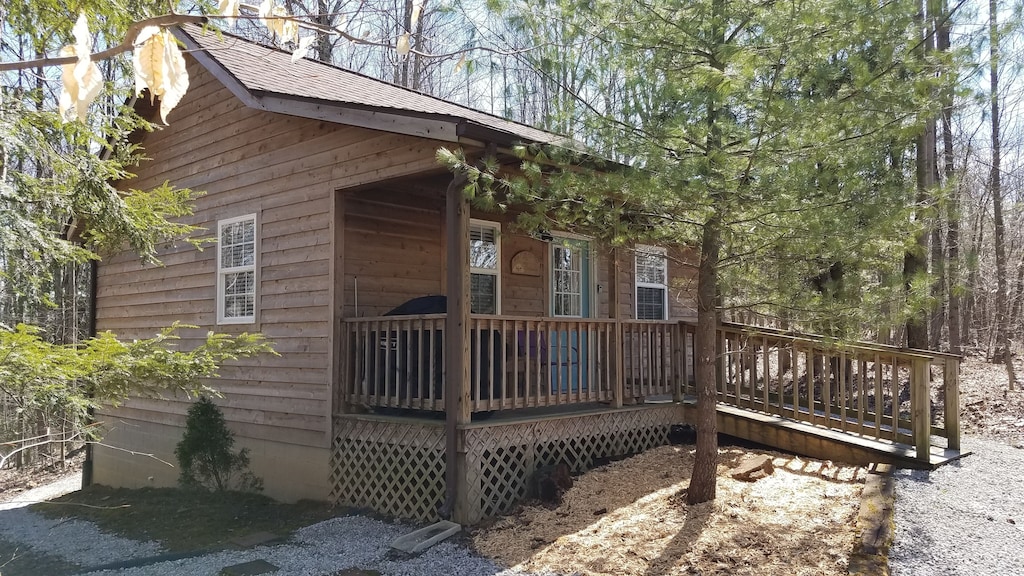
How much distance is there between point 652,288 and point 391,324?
5876mm

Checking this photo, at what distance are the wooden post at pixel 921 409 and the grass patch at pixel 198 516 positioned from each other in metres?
5.90

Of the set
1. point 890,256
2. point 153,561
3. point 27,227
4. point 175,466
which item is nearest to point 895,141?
point 890,256

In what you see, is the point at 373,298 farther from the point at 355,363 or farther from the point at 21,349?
the point at 21,349

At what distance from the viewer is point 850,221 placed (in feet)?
17.0

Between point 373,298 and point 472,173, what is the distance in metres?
3.40

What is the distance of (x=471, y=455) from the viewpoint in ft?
21.6

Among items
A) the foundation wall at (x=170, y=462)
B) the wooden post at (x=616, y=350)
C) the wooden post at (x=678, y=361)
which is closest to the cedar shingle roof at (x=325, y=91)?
the wooden post at (x=616, y=350)

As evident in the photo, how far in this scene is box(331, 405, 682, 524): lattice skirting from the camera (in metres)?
6.77

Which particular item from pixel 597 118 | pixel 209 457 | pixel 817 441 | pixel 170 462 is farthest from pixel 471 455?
pixel 170 462

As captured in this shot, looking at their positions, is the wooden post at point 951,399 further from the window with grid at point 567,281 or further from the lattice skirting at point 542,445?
the window with grid at point 567,281

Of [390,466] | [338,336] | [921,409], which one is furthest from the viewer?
[338,336]

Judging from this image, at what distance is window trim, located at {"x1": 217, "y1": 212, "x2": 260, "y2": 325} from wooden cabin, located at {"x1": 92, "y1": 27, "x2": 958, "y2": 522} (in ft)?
0.11

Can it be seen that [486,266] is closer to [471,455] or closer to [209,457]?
[471,455]

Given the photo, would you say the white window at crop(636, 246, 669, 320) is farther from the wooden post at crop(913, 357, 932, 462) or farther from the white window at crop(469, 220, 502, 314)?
the wooden post at crop(913, 357, 932, 462)
